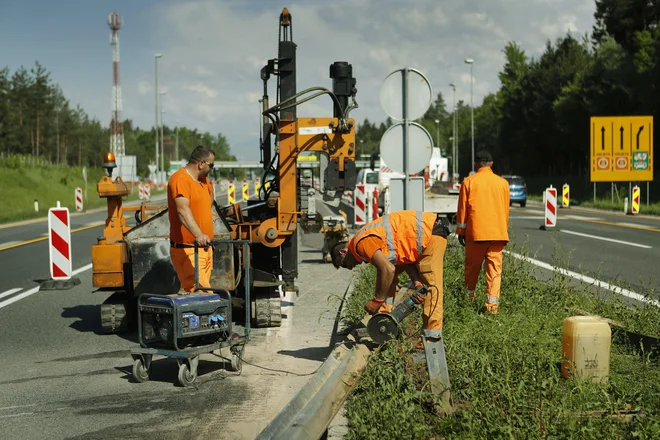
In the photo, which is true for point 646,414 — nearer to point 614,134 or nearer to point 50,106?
point 614,134

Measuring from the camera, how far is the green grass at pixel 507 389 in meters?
4.83

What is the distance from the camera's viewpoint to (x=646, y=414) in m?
5.04

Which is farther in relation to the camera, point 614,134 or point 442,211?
point 614,134

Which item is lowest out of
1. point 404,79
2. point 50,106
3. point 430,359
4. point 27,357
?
point 27,357

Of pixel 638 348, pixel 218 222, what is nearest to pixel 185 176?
pixel 218 222

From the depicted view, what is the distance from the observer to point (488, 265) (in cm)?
911

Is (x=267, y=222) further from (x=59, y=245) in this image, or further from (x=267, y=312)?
(x=59, y=245)

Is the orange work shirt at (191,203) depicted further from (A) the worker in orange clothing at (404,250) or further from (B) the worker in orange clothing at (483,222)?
(B) the worker in orange clothing at (483,222)

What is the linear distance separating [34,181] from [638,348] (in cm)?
6547

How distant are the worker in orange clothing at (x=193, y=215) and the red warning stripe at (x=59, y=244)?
6.33 m

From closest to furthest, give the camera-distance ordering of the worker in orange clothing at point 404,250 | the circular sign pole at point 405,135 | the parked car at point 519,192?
the worker in orange clothing at point 404,250, the circular sign pole at point 405,135, the parked car at point 519,192

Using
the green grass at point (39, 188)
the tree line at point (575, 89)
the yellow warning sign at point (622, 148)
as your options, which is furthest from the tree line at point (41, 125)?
the yellow warning sign at point (622, 148)

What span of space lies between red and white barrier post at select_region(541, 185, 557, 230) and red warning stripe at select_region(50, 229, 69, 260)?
516 inches

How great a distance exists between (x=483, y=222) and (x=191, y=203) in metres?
3.00
